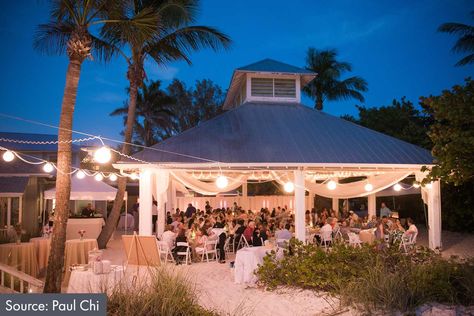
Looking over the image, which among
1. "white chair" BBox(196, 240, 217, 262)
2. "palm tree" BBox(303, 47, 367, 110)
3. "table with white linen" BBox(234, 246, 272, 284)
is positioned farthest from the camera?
"palm tree" BBox(303, 47, 367, 110)

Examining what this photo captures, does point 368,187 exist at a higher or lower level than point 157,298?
higher

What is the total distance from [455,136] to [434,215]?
11.0 ft

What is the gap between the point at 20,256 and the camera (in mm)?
10133

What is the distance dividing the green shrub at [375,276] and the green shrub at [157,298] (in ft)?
8.17

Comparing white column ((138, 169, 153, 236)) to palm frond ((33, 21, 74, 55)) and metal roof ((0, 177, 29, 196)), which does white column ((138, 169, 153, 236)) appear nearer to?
palm frond ((33, 21, 74, 55))

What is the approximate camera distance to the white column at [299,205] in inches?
497

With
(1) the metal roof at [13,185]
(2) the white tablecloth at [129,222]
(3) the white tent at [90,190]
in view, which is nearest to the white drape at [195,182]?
(3) the white tent at [90,190]

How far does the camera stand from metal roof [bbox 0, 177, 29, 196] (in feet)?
58.5

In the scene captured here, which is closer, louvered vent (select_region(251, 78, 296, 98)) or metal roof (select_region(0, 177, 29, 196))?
louvered vent (select_region(251, 78, 296, 98))

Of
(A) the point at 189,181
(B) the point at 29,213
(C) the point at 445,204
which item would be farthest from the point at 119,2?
(C) the point at 445,204

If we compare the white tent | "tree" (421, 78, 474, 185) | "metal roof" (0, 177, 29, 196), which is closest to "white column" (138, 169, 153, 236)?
the white tent

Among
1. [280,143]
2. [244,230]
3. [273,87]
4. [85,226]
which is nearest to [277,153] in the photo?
[280,143]

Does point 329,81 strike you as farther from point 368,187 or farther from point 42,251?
point 42,251

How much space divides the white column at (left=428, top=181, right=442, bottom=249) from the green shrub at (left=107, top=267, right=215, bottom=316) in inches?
374
